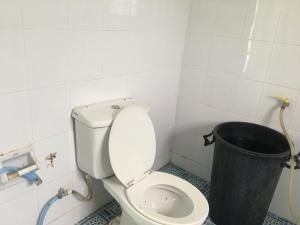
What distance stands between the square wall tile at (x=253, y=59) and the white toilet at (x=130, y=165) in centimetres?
71

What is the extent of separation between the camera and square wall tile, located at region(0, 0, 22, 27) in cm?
93

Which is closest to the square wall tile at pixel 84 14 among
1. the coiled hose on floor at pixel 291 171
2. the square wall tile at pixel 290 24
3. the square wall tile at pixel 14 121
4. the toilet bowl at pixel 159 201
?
the square wall tile at pixel 14 121

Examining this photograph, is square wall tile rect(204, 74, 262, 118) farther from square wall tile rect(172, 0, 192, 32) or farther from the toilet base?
the toilet base

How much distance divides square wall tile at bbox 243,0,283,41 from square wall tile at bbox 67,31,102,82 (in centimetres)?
A: 92

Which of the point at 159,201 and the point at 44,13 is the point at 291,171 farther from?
the point at 44,13

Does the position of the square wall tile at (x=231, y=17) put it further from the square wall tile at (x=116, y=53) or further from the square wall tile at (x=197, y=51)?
the square wall tile at (x=116, y=53)

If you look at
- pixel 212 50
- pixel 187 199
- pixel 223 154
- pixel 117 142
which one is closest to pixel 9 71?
pixel 117 142

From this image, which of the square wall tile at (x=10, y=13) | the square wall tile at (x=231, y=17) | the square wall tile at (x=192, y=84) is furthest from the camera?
the square wall tile at (x=192, y=84)

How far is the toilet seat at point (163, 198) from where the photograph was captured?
44.5 inches

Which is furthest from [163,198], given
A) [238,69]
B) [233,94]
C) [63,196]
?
[238,69]

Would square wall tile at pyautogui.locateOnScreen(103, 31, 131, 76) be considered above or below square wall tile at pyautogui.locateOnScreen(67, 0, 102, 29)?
below

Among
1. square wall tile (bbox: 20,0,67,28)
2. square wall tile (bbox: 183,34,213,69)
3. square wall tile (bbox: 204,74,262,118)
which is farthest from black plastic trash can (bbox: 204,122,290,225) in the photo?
square wall tile (bbox: 20,0,67,28)

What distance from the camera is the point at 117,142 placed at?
49.6 inches

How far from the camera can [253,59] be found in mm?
1603
